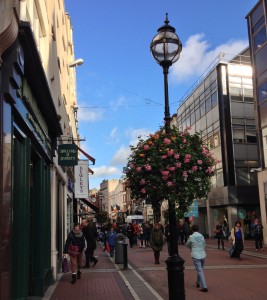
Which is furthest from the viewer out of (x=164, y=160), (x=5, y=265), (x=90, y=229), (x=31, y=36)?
(x=90, y=229)

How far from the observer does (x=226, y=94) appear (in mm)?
35281

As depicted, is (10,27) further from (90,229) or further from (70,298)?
(90,229)

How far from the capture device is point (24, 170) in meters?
7.77

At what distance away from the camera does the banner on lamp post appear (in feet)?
83.3

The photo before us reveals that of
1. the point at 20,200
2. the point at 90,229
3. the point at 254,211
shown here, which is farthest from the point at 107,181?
the point at 20,200

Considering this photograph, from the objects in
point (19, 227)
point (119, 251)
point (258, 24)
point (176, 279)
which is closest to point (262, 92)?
point (258, 24)

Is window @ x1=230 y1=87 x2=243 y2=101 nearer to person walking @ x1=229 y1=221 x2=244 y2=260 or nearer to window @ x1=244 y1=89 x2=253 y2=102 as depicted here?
window @ x1=244 y1=89 x2=253 y2=102

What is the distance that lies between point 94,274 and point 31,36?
9.29m

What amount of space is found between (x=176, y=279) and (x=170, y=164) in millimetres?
2856

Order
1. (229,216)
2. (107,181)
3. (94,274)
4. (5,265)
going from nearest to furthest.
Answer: (5,265) → (94,274) → (229,216) → (107,181)

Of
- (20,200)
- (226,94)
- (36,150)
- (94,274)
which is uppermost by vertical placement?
(226,94)

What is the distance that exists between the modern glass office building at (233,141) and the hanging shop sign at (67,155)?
69.8ft

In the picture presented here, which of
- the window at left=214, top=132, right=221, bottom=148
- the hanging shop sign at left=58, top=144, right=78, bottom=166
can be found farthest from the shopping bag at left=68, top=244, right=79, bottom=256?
the window at left=214, top=132, right=221, bottom=148

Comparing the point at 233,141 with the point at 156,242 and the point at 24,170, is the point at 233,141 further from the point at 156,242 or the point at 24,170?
the point at 24,170
